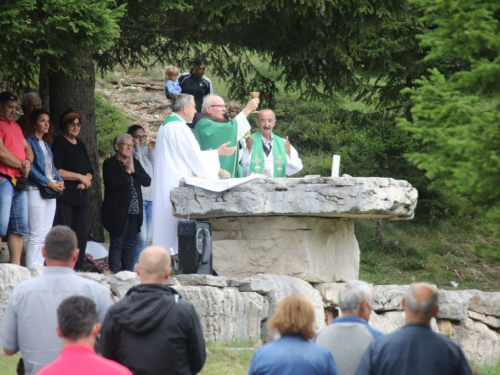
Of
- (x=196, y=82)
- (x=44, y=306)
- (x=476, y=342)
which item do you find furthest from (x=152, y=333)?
(x=196, y=82)

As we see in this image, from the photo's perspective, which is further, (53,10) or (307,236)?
(307,236)

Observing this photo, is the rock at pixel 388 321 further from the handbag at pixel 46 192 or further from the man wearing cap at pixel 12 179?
the man wearing cap at pixel 12 179

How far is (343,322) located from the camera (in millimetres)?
4746

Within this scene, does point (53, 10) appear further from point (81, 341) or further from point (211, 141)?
point (81, 341)

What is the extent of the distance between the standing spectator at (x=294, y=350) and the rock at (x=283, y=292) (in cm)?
385

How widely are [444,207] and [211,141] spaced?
280 inches

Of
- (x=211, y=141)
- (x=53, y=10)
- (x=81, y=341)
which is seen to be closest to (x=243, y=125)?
(x=211, y=141)

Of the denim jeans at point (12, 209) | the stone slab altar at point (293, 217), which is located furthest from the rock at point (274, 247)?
the denim jeans at point (12, 209)

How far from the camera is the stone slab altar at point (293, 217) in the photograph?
29.2 ft

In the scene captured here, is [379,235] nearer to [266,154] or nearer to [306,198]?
[266,154]

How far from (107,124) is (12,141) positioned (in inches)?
406

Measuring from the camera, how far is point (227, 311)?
26.6 ft

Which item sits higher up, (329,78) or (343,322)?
(329,78)

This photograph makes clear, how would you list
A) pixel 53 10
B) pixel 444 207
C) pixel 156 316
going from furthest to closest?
pixel 444 207, pixel 53 10, pixel 156 316
